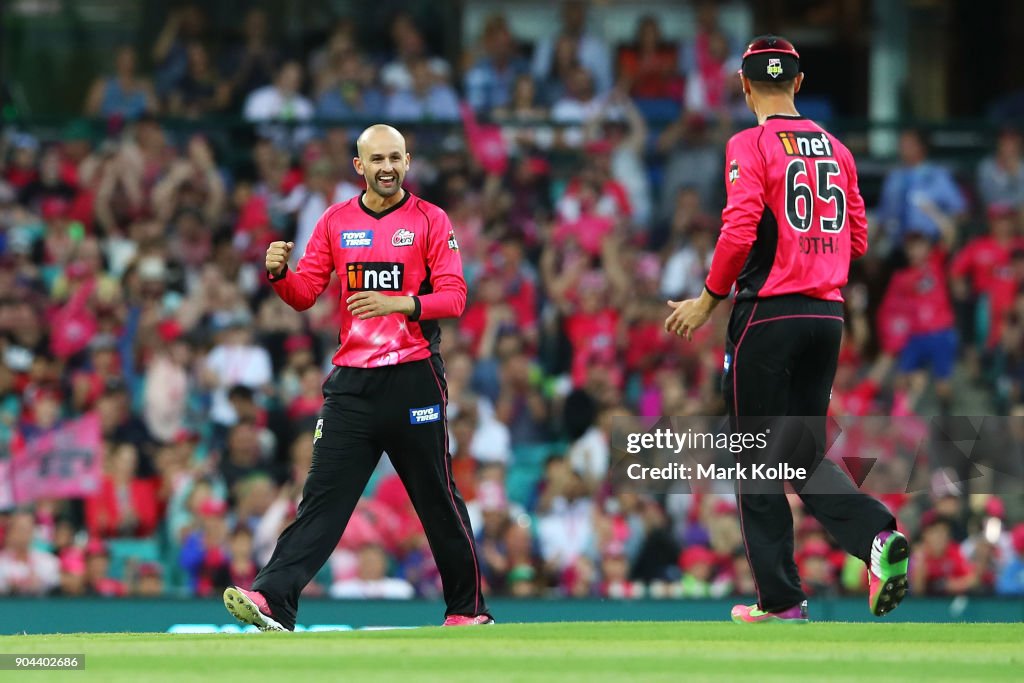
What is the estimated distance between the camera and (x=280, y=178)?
59.9ft

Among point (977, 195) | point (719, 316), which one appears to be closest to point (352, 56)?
point (719, 316)

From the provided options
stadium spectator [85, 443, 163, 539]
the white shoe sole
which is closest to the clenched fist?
the white shoe sole

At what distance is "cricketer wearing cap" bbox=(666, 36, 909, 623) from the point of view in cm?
821

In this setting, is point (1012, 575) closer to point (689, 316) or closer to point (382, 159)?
point (689, 316)

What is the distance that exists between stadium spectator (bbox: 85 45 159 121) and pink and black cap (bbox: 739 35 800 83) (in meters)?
11.7

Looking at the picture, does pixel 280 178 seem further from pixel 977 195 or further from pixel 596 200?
pixel 977 195

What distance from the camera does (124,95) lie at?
63.5 ft

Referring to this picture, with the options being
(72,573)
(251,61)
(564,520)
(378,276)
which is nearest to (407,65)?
(251,61)

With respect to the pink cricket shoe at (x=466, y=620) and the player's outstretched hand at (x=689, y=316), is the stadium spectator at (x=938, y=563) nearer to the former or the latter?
the pink cricket shoe at (x=466, y=620)

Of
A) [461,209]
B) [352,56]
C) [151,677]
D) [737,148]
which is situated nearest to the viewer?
[151,677]

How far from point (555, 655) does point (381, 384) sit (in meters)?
1.87

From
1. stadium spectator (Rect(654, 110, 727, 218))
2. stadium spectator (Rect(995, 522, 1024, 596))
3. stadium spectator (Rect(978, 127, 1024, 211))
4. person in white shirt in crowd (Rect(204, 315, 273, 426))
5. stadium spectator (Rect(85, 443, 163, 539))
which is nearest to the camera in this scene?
stadium spectator (Rect(995, 522, 1024, 596))

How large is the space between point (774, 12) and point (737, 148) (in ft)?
49.2

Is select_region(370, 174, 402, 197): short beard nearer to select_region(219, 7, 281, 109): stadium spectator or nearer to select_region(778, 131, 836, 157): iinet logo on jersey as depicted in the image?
select_region(778, 131, 836, 157): iinet logo on jersey
